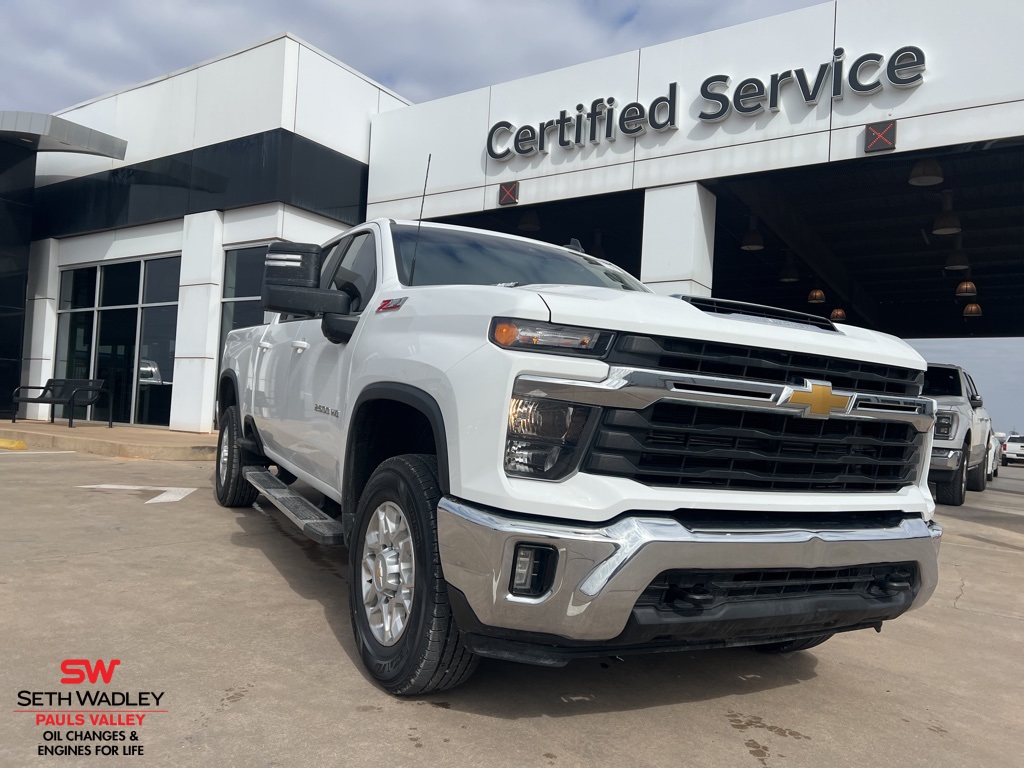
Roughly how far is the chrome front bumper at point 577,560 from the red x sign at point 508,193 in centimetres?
1016

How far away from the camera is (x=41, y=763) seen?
2.26 metres

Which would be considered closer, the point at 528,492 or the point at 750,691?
the point at 528,492

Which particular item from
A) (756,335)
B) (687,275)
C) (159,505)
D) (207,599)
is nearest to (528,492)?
(756,335)

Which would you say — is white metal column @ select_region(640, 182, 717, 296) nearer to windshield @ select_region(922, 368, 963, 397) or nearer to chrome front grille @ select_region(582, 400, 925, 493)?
windshield @ select_region(922, 368, 963, 397)

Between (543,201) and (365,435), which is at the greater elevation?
(543,201)

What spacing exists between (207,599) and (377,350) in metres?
1.63

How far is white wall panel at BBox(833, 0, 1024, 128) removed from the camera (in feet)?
28.1

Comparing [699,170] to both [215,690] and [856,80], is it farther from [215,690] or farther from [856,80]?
[215,690]

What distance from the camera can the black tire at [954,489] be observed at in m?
10.2

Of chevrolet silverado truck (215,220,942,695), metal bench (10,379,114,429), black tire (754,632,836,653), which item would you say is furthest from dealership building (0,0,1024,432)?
chevrolet silverado truck (215,220,942,695)

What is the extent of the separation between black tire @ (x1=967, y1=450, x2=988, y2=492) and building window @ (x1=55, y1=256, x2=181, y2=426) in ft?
45.6

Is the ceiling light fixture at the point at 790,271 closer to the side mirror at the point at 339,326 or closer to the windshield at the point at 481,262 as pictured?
the windshield at the point at 481,262

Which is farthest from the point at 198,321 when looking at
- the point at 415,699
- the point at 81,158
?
the point at 415,699

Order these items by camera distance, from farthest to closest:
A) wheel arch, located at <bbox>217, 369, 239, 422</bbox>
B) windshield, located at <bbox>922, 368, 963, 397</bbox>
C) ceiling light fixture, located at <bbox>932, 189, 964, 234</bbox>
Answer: ceiling light fixture, located at <bbox>932, 189, 964, 234</bbox> → windshield, located at <bbox>922, 368, 963, 397</bbox> → wheel arch, located at <bbox>217, 369, 239, 422</bbox>
